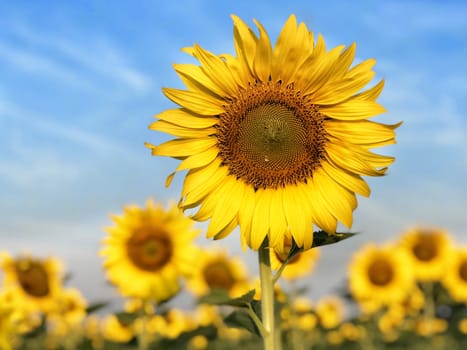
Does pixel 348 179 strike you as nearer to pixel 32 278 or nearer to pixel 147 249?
pixel 147 249

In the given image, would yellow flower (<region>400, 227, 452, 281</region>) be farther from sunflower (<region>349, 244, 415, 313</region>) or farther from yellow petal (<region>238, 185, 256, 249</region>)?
yellow petal (<region>238, 185, 256, 249</region>)

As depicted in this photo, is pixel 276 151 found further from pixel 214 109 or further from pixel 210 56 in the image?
pixel 210 56

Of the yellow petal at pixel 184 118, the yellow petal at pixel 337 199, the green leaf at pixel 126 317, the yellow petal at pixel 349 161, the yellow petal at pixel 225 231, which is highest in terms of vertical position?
the yellow petal at pixel 184 118

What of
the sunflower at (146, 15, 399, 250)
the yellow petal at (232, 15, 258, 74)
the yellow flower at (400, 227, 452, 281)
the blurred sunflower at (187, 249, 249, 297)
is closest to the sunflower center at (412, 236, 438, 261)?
the yellow flower at (400, 227, 452, 281)

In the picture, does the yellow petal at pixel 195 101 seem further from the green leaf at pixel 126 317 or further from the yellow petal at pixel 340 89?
the green leaf at pixel 126 317

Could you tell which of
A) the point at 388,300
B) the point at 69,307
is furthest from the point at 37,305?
the point at 388,300

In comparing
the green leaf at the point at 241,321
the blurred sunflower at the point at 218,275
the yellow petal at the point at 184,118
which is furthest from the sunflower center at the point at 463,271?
the yellow petal at the point at 184,118
